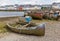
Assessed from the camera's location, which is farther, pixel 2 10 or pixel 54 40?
pixel 2 10

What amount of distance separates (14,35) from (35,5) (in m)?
21.7

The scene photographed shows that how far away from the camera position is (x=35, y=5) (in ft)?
102

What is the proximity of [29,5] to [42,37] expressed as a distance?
21.7 m

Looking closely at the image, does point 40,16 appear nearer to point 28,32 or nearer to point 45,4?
point 28,32

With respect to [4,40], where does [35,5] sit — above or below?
below

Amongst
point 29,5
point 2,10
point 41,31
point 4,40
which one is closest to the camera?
point 4,40

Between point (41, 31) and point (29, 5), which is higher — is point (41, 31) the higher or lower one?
the higher one

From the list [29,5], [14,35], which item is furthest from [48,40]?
[29,5]

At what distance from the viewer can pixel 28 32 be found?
9.79 metres

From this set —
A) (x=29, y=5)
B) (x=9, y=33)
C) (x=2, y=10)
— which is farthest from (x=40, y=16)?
(x=29, y=5)

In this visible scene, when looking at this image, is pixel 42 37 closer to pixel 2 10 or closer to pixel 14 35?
pixel 14 35

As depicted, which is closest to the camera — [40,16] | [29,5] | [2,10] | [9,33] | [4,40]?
[4,40]

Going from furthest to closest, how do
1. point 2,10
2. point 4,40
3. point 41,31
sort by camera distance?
point 2,10 < point 41,31 < point 4,40

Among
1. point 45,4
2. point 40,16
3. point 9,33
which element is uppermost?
point 9,33
